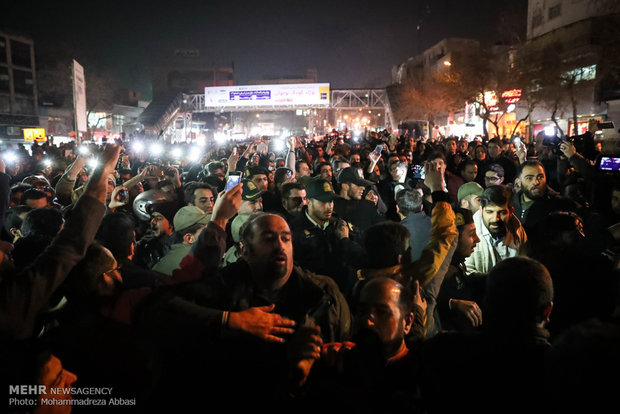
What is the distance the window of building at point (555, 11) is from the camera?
4181 centimetres

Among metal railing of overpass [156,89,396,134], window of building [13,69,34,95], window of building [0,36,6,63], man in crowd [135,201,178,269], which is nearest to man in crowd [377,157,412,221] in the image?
man in crowd [135,201,178,269]

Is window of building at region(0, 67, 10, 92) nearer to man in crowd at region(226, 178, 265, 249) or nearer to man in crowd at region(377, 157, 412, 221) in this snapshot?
man in crowd at region(377, 157, 412, 221)

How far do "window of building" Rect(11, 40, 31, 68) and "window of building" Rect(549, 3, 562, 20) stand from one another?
6073cm

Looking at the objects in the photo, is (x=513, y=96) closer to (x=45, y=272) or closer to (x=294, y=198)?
(x=294, y=198)

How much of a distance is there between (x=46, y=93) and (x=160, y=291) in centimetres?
7042

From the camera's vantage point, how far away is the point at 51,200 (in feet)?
19.4

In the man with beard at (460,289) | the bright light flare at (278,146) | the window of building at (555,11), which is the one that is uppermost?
the window of building at (555,11)

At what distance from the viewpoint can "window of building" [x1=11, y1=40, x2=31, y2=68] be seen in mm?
54125

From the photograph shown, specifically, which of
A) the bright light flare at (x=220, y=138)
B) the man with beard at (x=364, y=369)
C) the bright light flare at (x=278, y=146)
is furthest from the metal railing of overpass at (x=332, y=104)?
the man with beard at (x=364, y=369)

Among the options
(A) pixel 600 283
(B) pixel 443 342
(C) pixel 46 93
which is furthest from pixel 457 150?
(C) pixel 46 93

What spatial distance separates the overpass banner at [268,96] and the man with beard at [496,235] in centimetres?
4396

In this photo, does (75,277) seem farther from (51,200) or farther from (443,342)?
(51,200)

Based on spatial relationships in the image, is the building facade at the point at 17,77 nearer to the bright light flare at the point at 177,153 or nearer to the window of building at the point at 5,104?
the window of building at the point at 5,104

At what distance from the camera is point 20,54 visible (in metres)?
55.0
